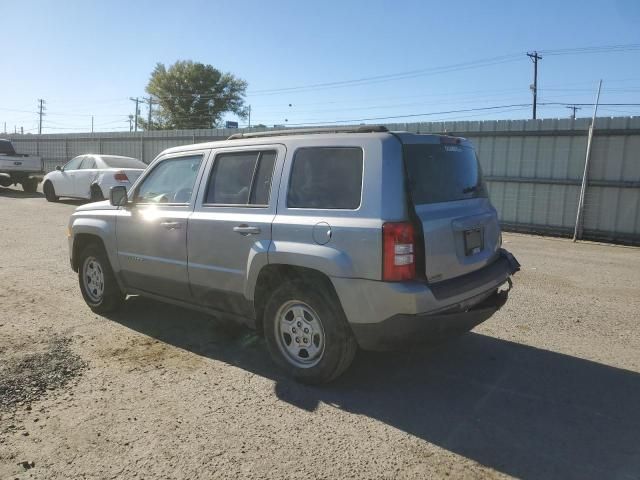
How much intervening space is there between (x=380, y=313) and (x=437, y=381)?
38.9 inches

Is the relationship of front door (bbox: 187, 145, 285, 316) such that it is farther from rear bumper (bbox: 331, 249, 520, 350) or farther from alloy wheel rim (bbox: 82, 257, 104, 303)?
alloy wheel rim (bbox: 82, 257, 104, 303)

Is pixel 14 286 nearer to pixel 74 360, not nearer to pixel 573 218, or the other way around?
pixel 74 360

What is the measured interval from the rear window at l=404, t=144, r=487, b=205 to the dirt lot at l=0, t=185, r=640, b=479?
4.64 ft

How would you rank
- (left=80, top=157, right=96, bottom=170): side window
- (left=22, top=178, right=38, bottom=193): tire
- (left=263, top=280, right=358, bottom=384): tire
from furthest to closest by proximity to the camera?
(left=22, top=178, right=38, bottom=193): tire < (left=80, top=157, right=96, bottom=170): side window < (left=263, top=280, right=358, bottom=384): tire

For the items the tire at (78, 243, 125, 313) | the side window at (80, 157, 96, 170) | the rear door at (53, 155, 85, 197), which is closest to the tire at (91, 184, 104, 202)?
the side window at (80, 157, 96, 170)

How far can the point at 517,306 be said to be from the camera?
5875 mm

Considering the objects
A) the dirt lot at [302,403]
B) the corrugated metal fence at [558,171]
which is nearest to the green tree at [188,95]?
the corrugated metal fence at [558,171]

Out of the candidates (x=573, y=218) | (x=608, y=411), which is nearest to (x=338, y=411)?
(x=608, y=411)

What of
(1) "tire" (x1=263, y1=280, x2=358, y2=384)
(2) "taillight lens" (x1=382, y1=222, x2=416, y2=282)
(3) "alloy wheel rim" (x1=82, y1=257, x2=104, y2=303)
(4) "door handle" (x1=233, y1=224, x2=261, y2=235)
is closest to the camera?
(2) "taillight lens" (x1=382, y1=222, x2=416, y2=282)

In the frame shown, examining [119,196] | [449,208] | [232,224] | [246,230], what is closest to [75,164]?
[119,196]

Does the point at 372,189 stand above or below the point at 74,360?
above

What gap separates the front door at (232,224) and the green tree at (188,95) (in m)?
62.6

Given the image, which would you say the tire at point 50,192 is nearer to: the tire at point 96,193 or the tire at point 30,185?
the tire at point 96,193

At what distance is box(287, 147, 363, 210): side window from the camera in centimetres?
351
